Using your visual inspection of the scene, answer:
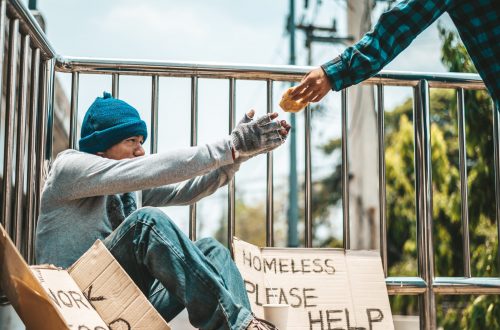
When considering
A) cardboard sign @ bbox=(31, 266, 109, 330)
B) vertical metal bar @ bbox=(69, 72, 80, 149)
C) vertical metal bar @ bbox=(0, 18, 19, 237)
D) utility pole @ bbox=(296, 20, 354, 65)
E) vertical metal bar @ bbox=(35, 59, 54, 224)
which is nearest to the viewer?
cardboard sign @ bbox=(31, 266, 109, 330)

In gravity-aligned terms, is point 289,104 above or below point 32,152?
above

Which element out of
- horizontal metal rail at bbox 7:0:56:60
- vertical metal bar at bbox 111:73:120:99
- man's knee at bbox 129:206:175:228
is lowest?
man's knee at bbox 129:206:175:228

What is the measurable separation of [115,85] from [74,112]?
0.66 feet

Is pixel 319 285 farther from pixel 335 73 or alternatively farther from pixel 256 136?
pixel 335 73

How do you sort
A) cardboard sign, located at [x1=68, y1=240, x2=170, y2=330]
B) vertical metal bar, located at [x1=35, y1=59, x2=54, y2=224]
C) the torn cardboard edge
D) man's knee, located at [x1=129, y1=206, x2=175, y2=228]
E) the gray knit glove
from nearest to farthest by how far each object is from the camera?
the torn cardboard edge, cardboard sign, located at [x1=68, y1=240, x2=170, y2=330], man's knee, located at [x1=129, y1=206, x2=175, y2=228], the gray knit glove, vertical metal bar, located at [x1=35, y1=59, x2=54, y2=224]

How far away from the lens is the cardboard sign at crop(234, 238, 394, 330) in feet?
9.38

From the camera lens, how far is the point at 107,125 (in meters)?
2.72

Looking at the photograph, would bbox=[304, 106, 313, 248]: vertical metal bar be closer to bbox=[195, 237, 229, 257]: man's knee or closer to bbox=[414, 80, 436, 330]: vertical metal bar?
bbox=[414, 80, 436, 330]: vertical metal bar

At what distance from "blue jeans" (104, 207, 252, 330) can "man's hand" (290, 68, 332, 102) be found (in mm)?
601

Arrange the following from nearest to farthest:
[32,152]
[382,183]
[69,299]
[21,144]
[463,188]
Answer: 1. [69,299]
2. [21,144]
3. [32,152]
4. [382,183]
5. [463,188]

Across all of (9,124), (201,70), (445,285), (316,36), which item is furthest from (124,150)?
(316,36)

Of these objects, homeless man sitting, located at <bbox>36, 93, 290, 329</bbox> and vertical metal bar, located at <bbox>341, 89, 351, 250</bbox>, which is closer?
homeless man sitting, located at <bbox>36, 93, 290, 329</bbox>

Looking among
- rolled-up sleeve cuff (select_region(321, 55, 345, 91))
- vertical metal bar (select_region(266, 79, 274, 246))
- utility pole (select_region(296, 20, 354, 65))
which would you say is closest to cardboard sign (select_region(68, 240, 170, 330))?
rolled-up sleeve cuff (select_region(321, 55, 345, 91))

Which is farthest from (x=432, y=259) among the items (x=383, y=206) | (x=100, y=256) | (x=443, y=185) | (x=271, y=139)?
(x=443, y=185)
